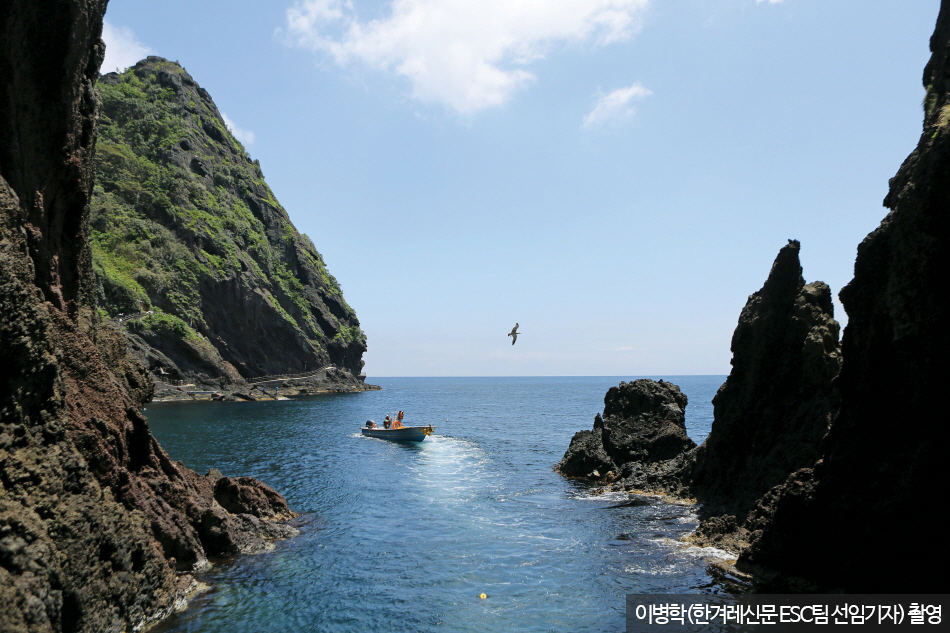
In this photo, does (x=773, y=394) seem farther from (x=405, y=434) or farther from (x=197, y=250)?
(x=197, y=250)

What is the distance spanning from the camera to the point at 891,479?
469 inches

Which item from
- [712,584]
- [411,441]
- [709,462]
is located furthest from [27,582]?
[411,441]

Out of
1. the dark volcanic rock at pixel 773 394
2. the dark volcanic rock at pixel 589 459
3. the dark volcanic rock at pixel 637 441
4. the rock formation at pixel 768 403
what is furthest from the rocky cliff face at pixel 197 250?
the dark volcanic rock at pixel 773 394

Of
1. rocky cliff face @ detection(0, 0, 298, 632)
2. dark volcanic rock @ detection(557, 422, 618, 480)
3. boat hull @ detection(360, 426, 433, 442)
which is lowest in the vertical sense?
boat hull @ detection(360, 426, 433, 442)

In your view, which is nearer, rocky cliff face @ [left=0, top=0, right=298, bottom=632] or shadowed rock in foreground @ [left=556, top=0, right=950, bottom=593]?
rocky cliff face @ [left=0, top=0, right=298, bottom=632]

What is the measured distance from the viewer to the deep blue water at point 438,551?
13500 millimetres

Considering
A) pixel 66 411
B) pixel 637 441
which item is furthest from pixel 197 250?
pixel 66 411

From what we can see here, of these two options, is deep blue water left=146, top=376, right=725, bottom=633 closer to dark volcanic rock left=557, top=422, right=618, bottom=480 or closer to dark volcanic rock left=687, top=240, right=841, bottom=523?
dark volcanic rock left=557, top=422, right=618, bottom=480

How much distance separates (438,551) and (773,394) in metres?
13.3

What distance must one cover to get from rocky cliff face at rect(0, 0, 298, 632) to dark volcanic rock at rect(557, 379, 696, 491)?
18.7m

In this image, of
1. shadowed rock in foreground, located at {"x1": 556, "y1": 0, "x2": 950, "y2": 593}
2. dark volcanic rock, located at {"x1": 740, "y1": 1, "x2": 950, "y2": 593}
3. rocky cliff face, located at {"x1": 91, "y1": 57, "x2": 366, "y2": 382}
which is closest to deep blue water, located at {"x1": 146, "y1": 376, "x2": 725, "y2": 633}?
shadowed rock in foreground, located at {"x1": 556, "y1": 0, "x2": 950, "y2": 593}

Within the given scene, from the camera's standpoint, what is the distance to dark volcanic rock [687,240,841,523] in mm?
19125

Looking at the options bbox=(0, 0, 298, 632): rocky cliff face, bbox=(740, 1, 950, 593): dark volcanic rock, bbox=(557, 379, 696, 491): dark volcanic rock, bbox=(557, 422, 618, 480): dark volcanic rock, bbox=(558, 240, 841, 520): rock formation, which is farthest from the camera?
bbox=(557, 422, 618, 480): dark volcanic rock

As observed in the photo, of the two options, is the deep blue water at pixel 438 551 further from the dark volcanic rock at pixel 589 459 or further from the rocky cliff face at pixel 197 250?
the rocky cliff face at pixel 197 250
